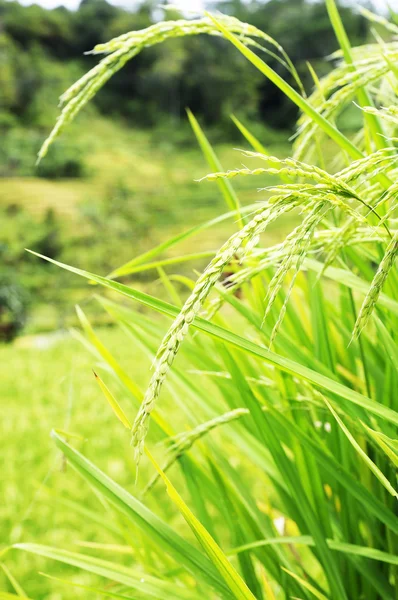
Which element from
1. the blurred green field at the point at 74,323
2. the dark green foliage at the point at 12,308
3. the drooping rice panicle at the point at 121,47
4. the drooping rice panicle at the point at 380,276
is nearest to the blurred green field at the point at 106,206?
the blurred green field at the point at 74,323

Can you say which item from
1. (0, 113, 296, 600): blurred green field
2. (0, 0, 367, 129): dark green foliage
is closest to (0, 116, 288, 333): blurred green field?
(0, 113, 296, 600): blurred green field

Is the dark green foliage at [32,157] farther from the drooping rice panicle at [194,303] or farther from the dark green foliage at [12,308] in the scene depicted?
the drooping rice panicle at [194,303]

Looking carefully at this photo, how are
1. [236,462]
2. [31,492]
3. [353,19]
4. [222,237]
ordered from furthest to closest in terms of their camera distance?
[353,19] → [222,237] → [236,462] → [31,492]

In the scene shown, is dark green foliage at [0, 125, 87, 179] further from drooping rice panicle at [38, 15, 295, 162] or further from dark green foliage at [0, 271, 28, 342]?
drooping rice panicle at [38, 15, 295, 162]

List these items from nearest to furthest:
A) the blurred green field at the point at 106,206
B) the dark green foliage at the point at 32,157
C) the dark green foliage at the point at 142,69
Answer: the blurred green field at the point at 106,206, the dark green foliage at the point at 32,157, the dark green foliage at the point at 142,69

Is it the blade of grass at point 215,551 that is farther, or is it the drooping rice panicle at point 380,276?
the blade of grass at point 215,551

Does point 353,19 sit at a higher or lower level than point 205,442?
higher

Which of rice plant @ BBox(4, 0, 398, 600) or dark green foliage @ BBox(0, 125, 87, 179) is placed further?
dark green foliage @ BBox(0, 125, 87, 179)

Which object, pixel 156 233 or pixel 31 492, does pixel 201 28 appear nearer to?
pixel 31 492

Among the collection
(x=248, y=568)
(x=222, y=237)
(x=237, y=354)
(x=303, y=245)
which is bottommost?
(x=222, y=237)

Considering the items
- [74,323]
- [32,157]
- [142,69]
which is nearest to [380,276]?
[74,323]

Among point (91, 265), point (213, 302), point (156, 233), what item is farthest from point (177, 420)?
point (156, 233)

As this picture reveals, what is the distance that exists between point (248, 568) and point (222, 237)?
7.48m

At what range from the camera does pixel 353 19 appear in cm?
1101
